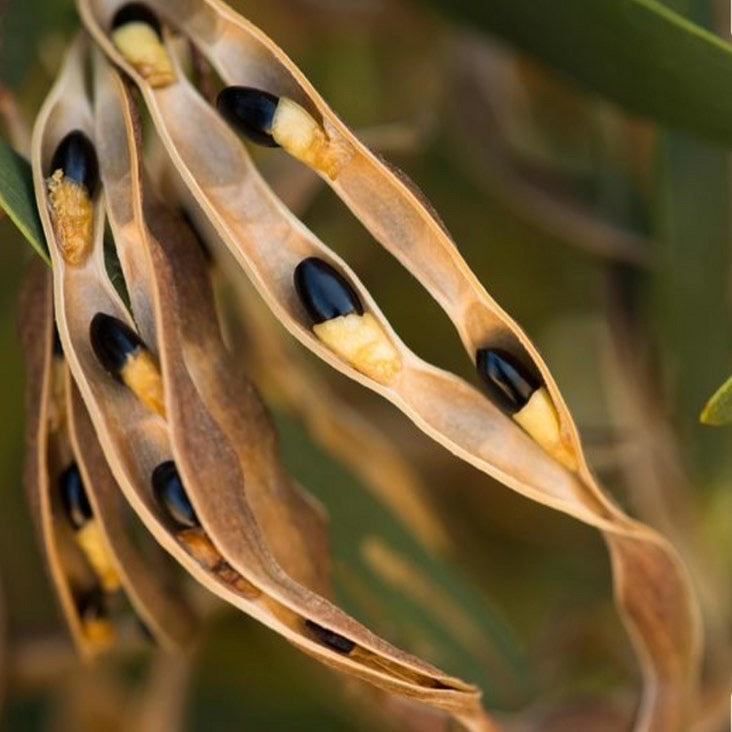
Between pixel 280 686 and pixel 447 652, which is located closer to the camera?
pixel 447 652

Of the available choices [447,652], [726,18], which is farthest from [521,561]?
[726,18]

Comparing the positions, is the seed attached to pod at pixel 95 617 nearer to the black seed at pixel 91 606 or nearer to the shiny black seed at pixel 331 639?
the black seed at pixel 91 606

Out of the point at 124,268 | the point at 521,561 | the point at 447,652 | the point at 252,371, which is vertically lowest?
the point at 521,561

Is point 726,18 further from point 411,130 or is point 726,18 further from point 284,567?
point 284,567

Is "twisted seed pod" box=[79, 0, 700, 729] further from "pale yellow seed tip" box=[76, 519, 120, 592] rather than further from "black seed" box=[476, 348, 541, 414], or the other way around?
"pale yellow seed tip" box=[76, 519, 120, 592]

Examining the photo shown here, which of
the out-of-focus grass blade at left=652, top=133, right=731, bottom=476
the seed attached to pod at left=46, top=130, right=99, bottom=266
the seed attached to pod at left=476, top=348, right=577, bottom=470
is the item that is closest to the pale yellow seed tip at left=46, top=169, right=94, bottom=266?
the seed attached to pod at left=46, top=130, right=99, bottom=266

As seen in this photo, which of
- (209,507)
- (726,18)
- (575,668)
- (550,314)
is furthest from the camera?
(550,314)
